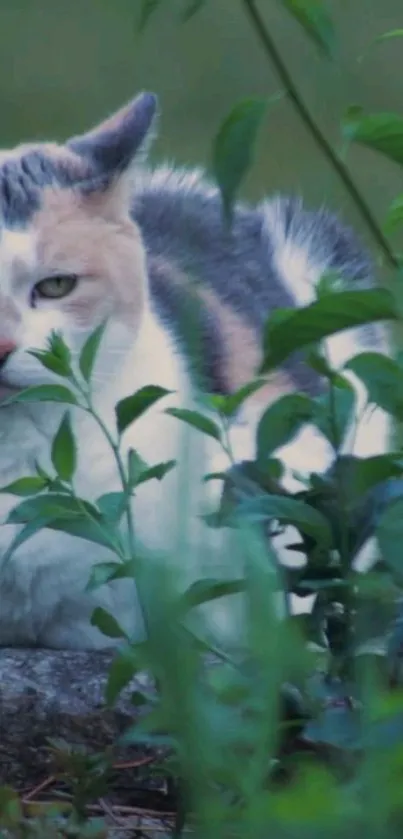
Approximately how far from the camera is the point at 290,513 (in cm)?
83

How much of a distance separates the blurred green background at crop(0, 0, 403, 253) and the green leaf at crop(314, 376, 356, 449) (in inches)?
74.4

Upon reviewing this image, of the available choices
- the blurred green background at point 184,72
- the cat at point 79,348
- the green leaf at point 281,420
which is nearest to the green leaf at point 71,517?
the green leaf at point 281,420

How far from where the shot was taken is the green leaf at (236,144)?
825mm

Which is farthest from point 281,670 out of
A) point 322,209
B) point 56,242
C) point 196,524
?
point 322,209

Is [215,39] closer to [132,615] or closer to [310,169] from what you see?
[310,169]

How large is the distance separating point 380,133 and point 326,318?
5.1 inches

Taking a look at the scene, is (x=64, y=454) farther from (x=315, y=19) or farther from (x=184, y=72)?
(x=184, y=72)

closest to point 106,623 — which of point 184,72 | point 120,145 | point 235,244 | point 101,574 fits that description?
point 101,574

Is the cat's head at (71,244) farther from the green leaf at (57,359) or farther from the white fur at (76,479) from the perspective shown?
the green leaf at (57,359)

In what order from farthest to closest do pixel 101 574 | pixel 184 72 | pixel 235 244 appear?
pixel 184 72 < pixel 235 244 < pixel 101 574

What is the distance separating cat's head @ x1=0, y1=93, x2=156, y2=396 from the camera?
1444 millimetres

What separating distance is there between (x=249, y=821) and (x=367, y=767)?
64mm

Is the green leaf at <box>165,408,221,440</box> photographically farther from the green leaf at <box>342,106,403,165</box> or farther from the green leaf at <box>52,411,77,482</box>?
the green leaf at <box>342,106,403,165</box>

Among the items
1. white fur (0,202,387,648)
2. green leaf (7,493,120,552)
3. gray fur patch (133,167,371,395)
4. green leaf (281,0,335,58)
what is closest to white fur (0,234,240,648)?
white fur (0,202,387,648)
